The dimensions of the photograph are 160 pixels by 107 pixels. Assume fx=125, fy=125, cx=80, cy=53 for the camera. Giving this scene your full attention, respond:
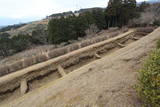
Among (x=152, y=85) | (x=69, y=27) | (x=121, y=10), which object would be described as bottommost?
(x=69, y=27)

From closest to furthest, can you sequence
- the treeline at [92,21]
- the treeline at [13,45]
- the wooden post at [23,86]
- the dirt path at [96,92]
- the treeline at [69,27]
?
1. the dirt path at [96,92]
2. the wooden post at [23,86]
3. the treeline at [92,21]
4. the treeline at [69,27]
5. the treeline at [13,45]

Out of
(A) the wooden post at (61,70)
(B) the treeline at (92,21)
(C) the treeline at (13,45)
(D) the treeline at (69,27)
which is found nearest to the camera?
(A) the wooden post at (61,70)

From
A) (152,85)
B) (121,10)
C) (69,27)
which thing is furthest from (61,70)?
(121,10)

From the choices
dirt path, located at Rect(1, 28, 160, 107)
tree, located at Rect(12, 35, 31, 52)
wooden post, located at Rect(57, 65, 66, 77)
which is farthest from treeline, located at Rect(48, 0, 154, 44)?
dirt path, located at Rect(1, 28, 160, 107)

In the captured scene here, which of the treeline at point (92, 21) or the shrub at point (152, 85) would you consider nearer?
the shrub at point (152, 85)

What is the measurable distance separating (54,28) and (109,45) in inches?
629

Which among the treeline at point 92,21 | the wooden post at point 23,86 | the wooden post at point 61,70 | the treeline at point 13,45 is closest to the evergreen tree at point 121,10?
the treeline at point 92,21

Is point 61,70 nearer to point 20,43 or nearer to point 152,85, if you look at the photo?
point 152,85

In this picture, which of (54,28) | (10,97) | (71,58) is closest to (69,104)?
(10,97)

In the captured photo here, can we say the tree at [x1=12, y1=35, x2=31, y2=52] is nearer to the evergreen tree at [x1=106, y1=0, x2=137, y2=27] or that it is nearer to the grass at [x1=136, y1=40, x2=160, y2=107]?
the evergreen tree at [x1=106, y1=0, x2=137, y2=27]

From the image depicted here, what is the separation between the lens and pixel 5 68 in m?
4.29

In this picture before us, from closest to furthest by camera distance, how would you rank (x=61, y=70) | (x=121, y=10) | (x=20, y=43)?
(x=61, y=70) < (x=121, y=10) < (x=20, y=43)

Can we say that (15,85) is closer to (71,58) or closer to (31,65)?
(31,65)

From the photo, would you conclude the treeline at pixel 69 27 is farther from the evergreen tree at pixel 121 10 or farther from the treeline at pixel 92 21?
the evergreen tree at pixel 121 10
